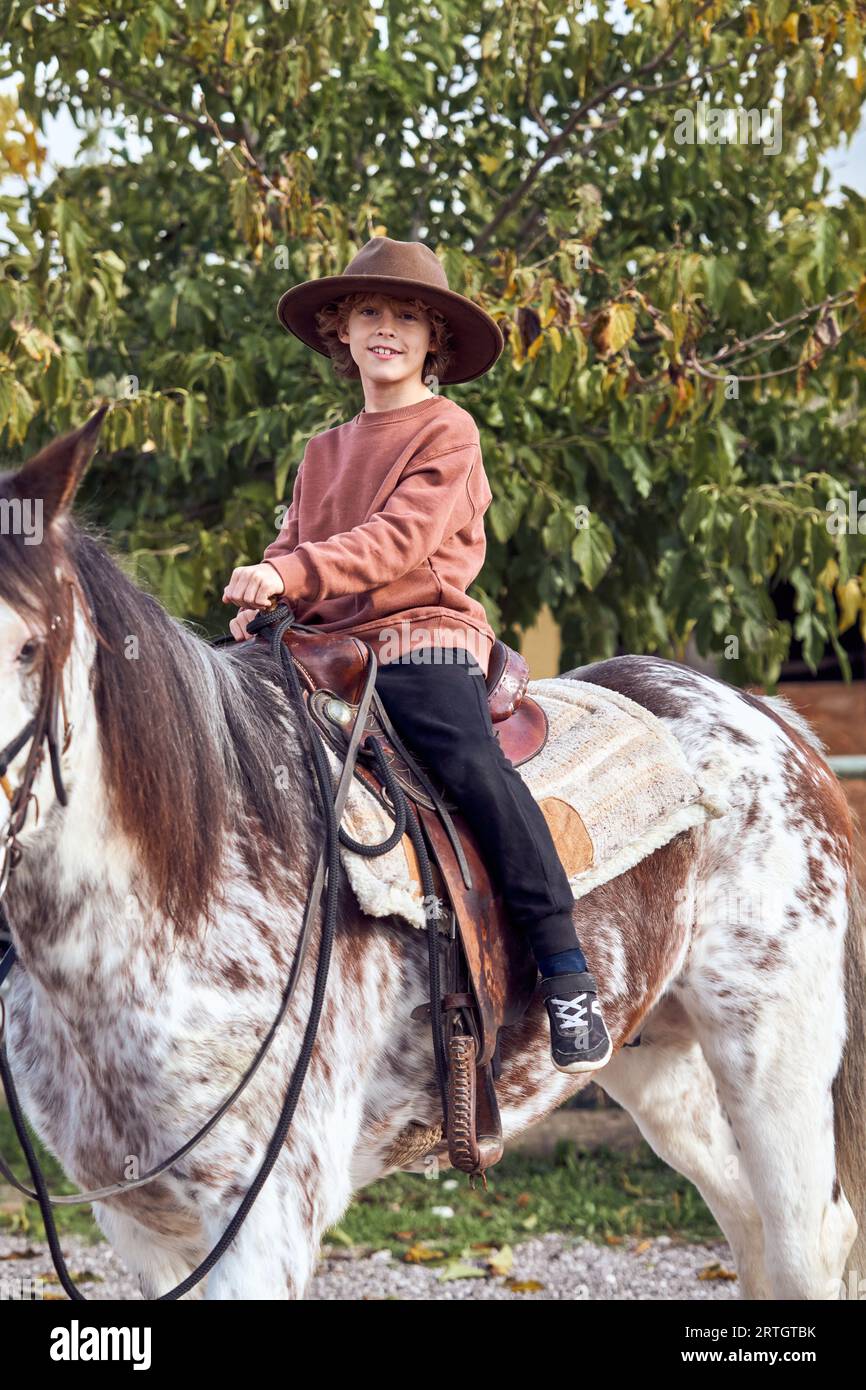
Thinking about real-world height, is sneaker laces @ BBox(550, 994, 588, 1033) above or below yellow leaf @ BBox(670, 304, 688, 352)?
below

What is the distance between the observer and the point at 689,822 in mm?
2980

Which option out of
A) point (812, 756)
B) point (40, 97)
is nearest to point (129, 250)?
point (40, 97)

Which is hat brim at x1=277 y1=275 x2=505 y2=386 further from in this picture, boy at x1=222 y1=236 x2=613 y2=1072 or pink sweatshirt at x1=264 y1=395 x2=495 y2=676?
pink sweatshirt at x1=264 y1=395 x2=495 y2=676

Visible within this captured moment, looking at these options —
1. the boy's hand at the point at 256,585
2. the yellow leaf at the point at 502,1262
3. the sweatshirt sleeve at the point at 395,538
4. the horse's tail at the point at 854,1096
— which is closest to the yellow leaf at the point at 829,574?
the horse's tail at the point at 854,1096

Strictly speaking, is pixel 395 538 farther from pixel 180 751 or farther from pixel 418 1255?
pixel 418 1255

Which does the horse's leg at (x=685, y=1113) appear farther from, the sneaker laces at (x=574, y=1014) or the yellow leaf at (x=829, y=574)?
the yellow leaf at (x=829, y=574)

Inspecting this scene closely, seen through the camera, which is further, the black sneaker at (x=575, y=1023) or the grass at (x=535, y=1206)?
the grass at (x=535, y=1206)

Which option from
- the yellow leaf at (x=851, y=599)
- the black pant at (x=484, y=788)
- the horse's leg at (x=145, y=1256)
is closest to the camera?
the horse's leg at (x=145, y=1256)

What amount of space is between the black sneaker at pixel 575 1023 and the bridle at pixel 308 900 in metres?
0.26

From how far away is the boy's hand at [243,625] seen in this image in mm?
2771

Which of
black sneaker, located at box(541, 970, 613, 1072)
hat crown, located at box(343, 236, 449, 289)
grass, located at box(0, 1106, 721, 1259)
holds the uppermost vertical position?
hat crown, located at box(343, 236, 449, 289)

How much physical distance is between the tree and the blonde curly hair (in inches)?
45.3

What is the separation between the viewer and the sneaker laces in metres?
2.58

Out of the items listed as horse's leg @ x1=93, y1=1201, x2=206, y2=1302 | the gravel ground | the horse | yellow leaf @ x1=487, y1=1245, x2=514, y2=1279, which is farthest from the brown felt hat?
yellow leaf @ x1=487, y1=1245, x2=514, y2=1279
